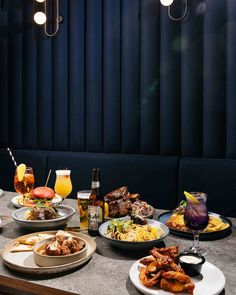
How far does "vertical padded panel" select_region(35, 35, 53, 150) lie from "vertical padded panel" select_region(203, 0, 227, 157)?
1.51 metres

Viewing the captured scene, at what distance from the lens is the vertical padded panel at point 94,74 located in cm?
288

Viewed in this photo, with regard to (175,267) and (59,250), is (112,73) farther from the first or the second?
(175,267)


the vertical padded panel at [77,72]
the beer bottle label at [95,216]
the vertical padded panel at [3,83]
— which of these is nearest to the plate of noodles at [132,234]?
the beer bottle label at [95,216]

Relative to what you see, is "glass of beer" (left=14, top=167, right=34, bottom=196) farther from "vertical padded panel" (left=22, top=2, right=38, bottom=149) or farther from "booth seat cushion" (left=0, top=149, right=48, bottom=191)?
"vertical padded panel" (left=22, top=2, right=38, bottom=149)

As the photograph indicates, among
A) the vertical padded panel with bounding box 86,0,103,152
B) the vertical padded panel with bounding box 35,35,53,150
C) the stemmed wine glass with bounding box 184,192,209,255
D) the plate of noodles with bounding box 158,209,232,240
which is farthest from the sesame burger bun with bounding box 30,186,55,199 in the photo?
the vertical padded panel with bounding box 35,35,53,150

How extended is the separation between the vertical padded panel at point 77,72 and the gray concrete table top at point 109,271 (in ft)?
5.81

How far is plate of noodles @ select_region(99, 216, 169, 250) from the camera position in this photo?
1.12 meters

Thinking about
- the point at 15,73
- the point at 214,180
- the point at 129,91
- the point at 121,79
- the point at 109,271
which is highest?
the point at 15,73

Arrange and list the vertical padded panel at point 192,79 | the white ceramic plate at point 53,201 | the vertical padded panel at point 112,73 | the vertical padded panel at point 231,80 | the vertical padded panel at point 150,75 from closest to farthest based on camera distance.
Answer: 1. the white ceramic plate at point 53,201
2. the vertical padded panel at point 231,80
3. the vertical padded panel at point 192,79
4. the vertical padded panel at point 150,75
5. the vertical padded panel at point 112,73

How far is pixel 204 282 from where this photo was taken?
914 mm

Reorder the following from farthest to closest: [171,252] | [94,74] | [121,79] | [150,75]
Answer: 1. [94,74]
2. [121,79]
3. [150,75]
4. [171,252]

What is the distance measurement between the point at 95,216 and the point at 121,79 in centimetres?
172

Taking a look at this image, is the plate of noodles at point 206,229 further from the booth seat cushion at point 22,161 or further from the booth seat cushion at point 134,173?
the booth seat cushion at point 22,161

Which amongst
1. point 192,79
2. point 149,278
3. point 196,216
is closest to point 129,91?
point 192,79
